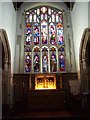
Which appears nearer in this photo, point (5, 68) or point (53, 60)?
point (5, 68)

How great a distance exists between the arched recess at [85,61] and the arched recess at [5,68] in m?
3.53

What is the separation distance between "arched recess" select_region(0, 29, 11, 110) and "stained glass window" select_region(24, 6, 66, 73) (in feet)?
5.08

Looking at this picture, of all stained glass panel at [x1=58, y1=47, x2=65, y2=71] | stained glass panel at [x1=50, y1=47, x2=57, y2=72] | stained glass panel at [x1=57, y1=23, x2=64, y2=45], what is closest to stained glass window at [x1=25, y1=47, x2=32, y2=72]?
stained glass panel at [x1=50, y1=47, x2=57, y2=72]

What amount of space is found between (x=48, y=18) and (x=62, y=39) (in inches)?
66.3

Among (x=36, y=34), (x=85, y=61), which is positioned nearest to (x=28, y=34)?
(x=36, y=34)

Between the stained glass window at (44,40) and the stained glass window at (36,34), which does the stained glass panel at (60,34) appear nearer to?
the stained glass window at (44,40)

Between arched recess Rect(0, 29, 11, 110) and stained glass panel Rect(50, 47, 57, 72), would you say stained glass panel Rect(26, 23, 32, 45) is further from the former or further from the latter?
arched recess Rect(0, 29, 11, 110)

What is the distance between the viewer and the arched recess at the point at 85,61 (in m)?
8.74

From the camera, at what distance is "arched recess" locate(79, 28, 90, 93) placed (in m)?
8.74

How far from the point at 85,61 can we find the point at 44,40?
10.3ft

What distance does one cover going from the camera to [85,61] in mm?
9438

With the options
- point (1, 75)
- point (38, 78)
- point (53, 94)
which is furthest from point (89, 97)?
point (1, 75)

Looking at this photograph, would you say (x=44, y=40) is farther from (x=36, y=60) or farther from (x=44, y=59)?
(x=36, y=60)

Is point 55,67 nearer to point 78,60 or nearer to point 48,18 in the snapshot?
point 78,60
